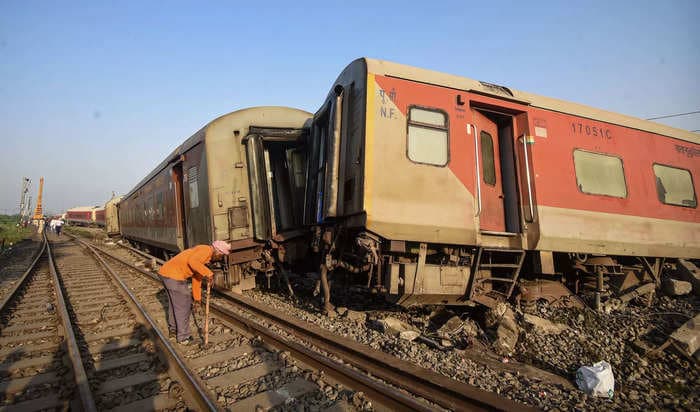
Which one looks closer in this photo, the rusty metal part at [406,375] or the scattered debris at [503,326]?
the rusty metal part at [406,375]

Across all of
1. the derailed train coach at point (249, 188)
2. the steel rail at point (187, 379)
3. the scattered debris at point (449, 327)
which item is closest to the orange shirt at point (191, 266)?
the steel rail at point (187, 379)

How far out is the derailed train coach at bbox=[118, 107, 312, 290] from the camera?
7.15 meters

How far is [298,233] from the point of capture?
7.22 metres

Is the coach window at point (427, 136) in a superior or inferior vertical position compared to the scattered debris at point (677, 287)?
superior

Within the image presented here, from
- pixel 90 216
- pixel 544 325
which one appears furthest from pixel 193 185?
pixel 90 216

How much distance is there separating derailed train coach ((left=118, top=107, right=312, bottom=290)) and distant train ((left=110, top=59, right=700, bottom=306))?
0.03 meters

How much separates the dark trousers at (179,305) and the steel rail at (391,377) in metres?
0.87

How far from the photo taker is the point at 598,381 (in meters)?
3.70

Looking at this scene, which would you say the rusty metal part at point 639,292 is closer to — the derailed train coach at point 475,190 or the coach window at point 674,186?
the derailed train coach at point 475,190

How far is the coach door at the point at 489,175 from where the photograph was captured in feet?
18.3

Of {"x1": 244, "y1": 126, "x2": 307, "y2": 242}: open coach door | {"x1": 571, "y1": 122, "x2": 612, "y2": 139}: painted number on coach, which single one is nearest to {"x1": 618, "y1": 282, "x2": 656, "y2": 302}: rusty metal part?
→ {"x1": 571, "y1": 122, "x2": 612, "y2": 139}: painted number on coach

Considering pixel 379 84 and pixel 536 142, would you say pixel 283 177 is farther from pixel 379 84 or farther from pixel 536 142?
pixel 536 142

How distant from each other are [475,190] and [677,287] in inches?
189

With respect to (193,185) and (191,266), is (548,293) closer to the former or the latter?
(191,266)
